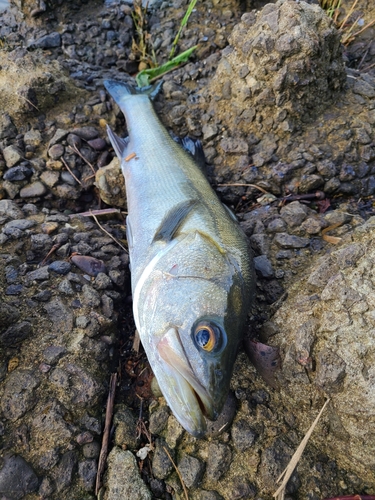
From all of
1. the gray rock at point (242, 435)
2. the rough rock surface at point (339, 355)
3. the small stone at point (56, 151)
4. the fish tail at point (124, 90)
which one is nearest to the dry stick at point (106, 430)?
the gray rock at point (242, 435)

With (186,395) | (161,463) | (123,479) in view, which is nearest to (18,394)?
(123,479)

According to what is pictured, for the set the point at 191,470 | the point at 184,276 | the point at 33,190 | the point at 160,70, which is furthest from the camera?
the point at 160,70

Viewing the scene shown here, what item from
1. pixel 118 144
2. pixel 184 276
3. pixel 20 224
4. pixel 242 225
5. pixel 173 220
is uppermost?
pixel 118 144

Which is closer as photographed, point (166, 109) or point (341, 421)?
point (341, 421)

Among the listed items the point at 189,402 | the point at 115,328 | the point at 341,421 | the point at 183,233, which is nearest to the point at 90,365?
the point at 115,328

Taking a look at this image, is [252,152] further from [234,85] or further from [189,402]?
[189,402]

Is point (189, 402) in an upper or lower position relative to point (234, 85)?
lower

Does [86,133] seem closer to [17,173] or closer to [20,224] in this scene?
[17,173]

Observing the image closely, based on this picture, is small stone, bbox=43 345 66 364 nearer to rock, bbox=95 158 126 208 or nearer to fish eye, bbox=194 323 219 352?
fish eye, bbox=194 323 219 352
